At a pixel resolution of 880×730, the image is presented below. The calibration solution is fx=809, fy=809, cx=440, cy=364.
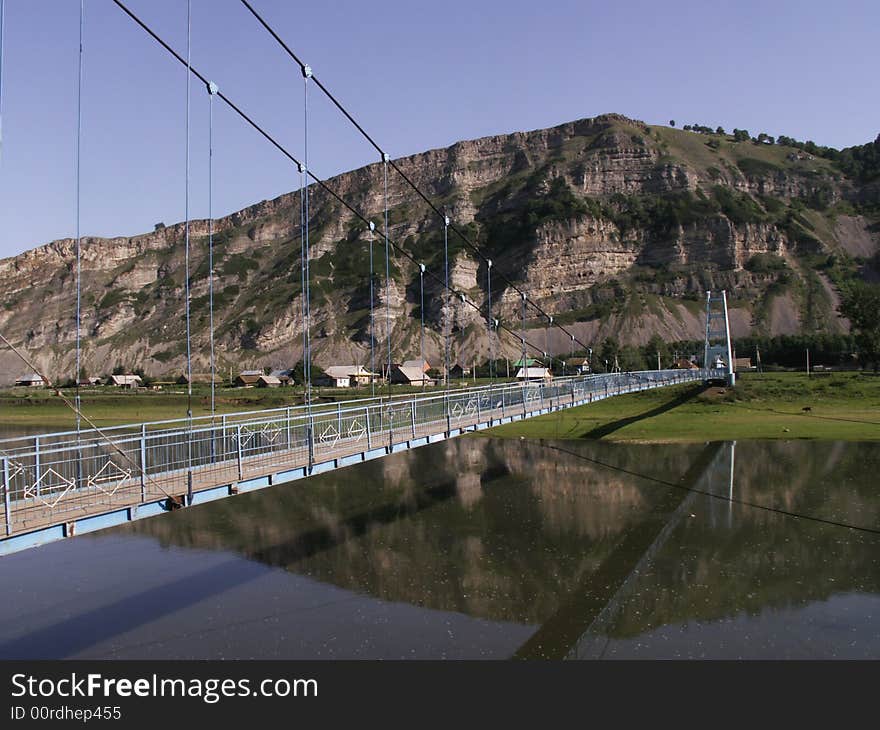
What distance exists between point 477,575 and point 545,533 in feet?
11.4

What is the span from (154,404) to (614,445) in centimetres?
4233

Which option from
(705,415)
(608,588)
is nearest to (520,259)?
(705,415)

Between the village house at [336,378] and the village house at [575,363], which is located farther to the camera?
the village house at [336,378]

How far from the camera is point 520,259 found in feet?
420

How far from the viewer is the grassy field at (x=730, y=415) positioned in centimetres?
3434

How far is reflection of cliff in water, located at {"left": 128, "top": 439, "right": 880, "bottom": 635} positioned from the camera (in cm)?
1359

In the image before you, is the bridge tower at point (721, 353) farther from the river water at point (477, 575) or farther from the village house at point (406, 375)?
the village house at point (406, 375)

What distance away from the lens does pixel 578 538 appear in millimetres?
17406

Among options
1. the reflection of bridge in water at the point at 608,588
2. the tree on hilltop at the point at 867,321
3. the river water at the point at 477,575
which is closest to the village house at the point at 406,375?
the tree on hilltop at the point at 867,321

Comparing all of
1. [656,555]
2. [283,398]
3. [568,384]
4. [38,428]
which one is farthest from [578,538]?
[283,398]

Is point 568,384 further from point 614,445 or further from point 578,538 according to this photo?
point 578,538

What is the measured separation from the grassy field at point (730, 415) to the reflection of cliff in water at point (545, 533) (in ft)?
19.8

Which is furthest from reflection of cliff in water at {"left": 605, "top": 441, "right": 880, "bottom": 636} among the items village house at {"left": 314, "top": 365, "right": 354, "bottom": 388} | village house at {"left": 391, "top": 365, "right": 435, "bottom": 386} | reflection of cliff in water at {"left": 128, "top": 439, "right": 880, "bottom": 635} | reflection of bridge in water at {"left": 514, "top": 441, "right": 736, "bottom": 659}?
village house at {"left": 314, "top": 365, "right": 354, "bottom": 388}

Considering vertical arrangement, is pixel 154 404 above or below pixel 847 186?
below
